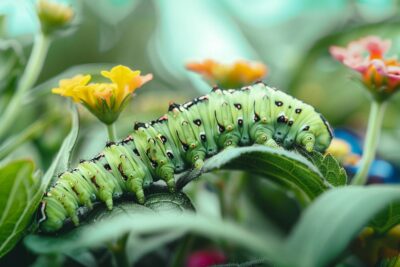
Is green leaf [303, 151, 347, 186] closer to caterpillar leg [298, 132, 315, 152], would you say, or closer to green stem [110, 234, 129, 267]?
caterpillar leg [298, 132, 315, 152]

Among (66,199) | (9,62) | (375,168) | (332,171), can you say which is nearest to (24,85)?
(9,62)

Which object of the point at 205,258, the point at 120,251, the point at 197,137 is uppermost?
the point at 197,137

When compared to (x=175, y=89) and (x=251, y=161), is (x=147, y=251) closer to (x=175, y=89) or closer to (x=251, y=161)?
(x=251, y=161)

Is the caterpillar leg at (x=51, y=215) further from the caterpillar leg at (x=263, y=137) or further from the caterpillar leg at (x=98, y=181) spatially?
the caterpillar leg at (x=263, y=137)

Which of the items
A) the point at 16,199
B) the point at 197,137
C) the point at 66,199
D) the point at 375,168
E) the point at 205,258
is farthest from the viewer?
the point at 375,168

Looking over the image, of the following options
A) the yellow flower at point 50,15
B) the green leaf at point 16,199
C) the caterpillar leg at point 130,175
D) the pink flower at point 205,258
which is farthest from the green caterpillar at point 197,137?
the yellow flower at point 50,15

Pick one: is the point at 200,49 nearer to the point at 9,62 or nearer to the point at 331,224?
the point at 9,62
